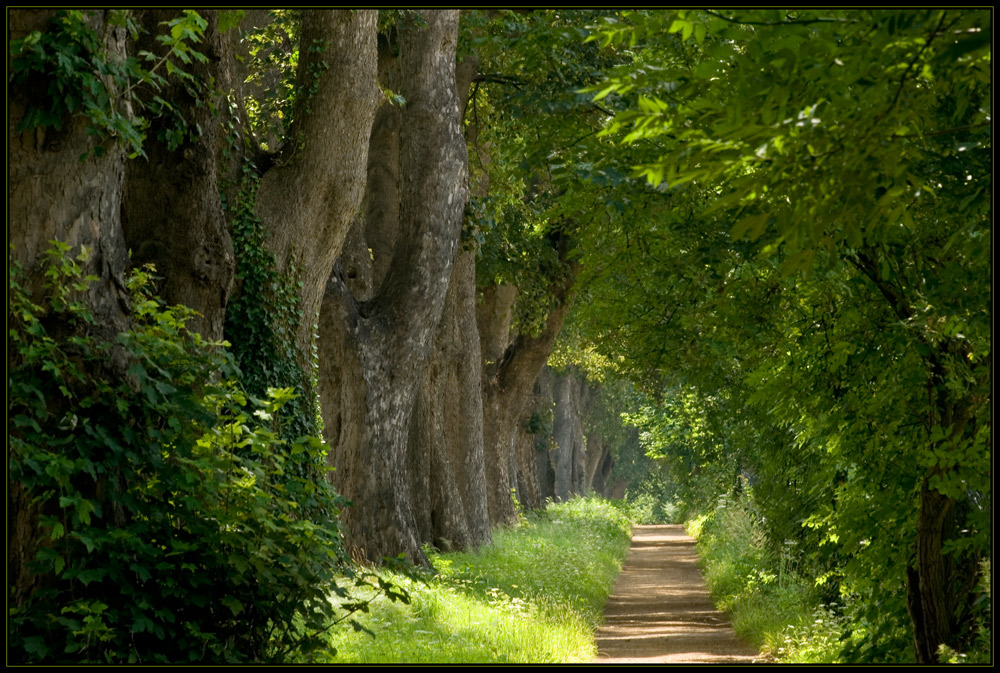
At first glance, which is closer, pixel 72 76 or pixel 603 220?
pixel 72 76

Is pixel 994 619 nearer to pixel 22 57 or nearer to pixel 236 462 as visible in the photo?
pixel 236 462

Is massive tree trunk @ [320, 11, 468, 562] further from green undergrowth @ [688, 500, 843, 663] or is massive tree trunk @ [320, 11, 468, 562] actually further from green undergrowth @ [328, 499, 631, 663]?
green undergrowth @ [688, 500, 843, 663]

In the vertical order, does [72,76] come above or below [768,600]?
above

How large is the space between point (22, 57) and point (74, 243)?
3.78 feet

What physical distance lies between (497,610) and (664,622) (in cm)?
417

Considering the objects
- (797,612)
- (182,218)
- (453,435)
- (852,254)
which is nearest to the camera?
(852,254)

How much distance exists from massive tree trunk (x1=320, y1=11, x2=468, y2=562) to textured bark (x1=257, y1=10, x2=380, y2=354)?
7.39ft

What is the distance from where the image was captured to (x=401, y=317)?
48.1ft

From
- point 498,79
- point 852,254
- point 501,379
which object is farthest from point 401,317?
point 501,379

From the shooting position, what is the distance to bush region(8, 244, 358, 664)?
6.34 meters

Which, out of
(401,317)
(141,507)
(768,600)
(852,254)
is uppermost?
(852,254)

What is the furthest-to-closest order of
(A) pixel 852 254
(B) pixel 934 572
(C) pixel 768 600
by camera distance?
(C) pixel 768 600 < (B) pixel 934 572 < (A) pixel 852 254

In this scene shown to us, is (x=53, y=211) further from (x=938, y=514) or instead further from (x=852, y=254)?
(x=938, y=514)

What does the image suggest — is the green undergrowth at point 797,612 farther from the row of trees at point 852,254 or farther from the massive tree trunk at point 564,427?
the massive tree trunk at point 564,427
